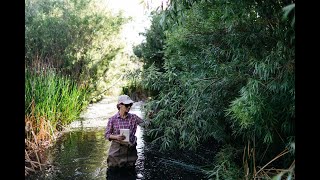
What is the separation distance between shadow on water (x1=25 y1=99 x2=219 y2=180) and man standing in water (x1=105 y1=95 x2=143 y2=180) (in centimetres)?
4

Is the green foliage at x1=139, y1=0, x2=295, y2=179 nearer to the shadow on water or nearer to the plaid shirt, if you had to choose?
the plaid shirt

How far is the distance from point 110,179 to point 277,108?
2716mm

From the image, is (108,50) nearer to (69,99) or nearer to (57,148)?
(69,99)

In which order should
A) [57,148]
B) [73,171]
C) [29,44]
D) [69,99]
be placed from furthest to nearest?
[29,44] < [69,99] < [57,148] < [73,171]

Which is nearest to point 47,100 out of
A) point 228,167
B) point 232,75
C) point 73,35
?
point 228,167

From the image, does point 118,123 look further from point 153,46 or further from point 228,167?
point 153,46

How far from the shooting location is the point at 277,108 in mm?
3455

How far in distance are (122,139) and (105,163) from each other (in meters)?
1.15

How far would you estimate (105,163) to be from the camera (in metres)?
5.81

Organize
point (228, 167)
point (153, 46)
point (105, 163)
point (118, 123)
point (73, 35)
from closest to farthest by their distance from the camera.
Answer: point (228, 167)
point (118, 123)
point (105, 163)
point (153, 46)
point (73, 35)

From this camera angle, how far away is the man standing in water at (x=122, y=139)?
16.2ft
